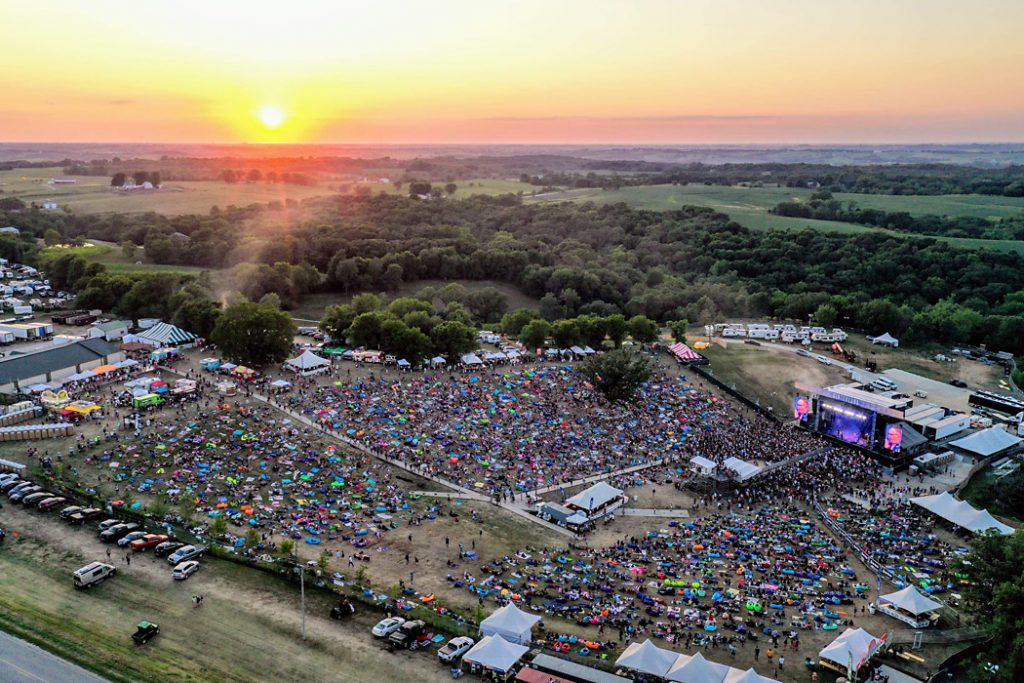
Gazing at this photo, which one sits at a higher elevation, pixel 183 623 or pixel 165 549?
pixel 165 549

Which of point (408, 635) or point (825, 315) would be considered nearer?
point (408, 635)

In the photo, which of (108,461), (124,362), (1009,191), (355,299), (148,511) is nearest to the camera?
(148,511)

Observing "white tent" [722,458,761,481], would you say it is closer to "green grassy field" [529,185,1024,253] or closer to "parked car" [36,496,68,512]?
"parked car" [36,496,68,512]

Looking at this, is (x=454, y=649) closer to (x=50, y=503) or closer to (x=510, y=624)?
(x=510, y=624)

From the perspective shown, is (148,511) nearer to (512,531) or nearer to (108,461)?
(108,461)

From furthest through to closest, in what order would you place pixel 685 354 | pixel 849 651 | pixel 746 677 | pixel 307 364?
pixel 685 354 < pixel 307 364 < pixel 849 651 < pixel 746 677

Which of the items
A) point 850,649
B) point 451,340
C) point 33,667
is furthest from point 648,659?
point 451,340

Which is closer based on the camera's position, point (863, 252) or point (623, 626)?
point (623, 626)

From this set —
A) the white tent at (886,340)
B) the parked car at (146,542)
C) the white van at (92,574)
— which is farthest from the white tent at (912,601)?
the white tent at (886,340)

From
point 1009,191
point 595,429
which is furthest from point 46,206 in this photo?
point 1009,191
